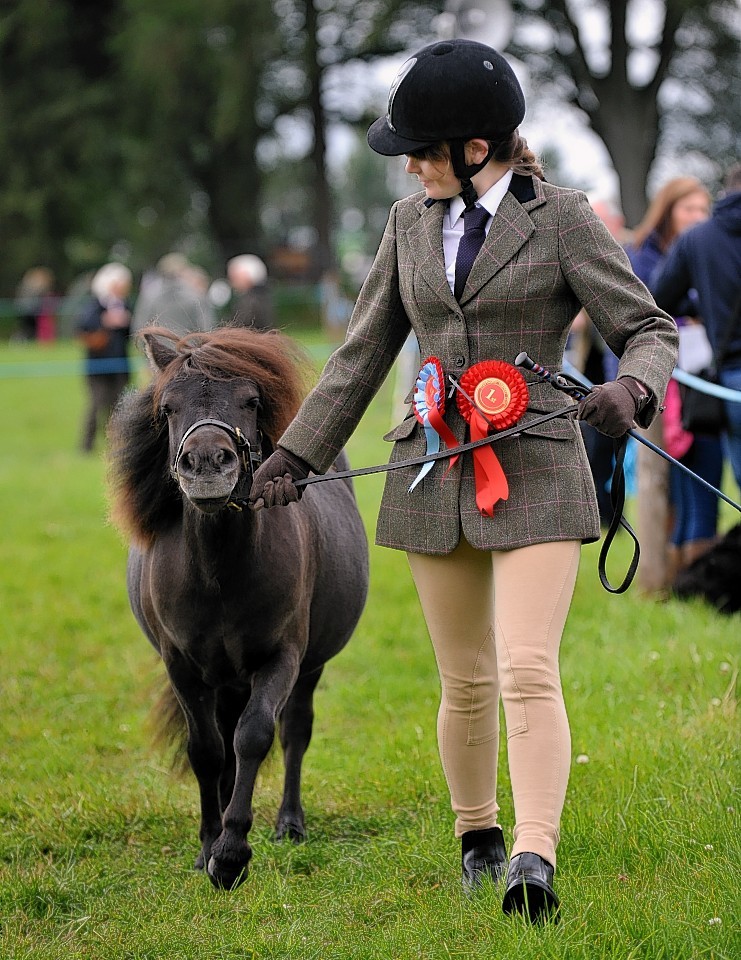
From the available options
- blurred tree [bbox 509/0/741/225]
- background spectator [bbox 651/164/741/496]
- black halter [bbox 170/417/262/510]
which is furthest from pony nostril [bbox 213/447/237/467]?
blurred tree [bbox 509/0/741/225]

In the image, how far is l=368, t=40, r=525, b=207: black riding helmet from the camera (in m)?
3.37

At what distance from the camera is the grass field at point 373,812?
343 cm

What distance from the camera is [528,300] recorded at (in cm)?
343

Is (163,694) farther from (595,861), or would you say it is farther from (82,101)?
(82,101)

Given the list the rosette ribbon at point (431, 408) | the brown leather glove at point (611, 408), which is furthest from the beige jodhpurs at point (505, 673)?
the brown leather glove at point (611, 408)

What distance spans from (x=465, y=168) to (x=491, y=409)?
67 cm

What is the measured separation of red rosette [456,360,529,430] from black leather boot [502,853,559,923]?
1150 millimetres

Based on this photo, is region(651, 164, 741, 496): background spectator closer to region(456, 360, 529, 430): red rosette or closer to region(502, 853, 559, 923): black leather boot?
region(456, 360, 529, 430): red rosette

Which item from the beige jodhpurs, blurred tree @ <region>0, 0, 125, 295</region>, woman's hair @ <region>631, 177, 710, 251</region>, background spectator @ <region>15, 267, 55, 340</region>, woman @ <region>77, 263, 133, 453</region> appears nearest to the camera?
the beige jodhpurs

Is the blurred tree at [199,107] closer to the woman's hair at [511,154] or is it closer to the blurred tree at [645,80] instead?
the blurred tree at [645,80]

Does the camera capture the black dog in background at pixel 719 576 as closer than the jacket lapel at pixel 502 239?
No

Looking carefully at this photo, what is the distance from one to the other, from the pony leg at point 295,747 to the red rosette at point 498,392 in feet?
5.70

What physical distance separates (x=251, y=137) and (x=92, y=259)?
27.2 feet

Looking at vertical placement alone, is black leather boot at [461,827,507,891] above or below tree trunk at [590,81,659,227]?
below
